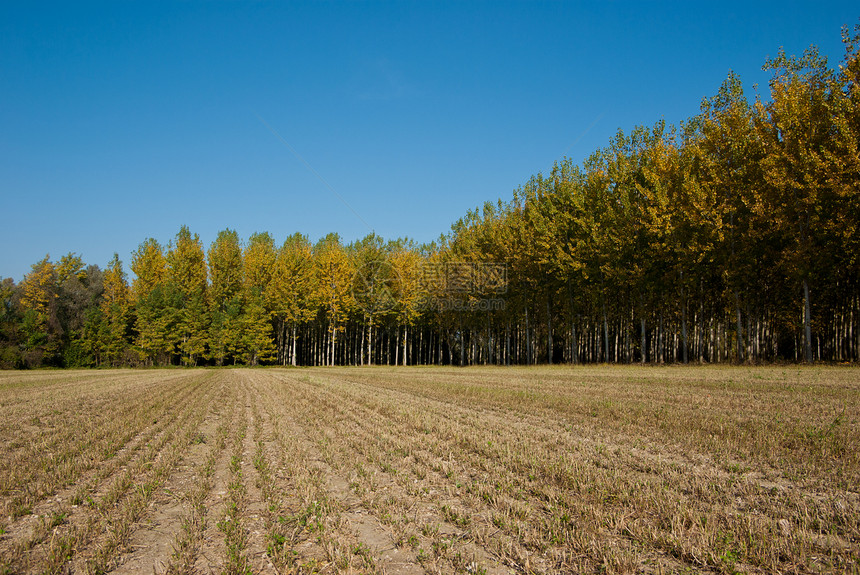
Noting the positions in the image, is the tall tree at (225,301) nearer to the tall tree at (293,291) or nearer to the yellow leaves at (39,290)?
the tall tree at (293,291)

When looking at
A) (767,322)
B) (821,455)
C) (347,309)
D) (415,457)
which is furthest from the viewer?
(347,309)

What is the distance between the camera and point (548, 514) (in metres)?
5.18

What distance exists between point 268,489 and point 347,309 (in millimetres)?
46076

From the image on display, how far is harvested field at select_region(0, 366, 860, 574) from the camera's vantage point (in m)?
4.19

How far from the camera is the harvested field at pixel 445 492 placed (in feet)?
13.7

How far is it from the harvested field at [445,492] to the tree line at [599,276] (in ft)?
63.8

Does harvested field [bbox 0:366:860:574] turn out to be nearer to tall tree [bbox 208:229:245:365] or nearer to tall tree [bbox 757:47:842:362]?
tall tree [bbox 757:47:842:362]

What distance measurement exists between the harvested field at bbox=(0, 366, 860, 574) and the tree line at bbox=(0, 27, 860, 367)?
1945 centimetres

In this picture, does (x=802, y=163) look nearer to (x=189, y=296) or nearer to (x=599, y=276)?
(x=599, y=276)

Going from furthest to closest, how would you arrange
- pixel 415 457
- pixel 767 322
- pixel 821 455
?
1. pixel 767 322
2. pixel 415 457
3. pixel 821 455

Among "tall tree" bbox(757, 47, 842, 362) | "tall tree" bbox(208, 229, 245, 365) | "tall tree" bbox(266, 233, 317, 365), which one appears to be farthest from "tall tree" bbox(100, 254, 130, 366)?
"tall tree" bbox(757, 47, 842, 362)

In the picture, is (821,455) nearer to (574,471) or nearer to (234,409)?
(574,471)

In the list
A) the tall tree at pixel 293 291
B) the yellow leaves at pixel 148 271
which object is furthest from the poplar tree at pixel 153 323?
the tall tree at pixel 293 291

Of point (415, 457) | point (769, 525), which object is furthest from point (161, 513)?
point (769, 525)
